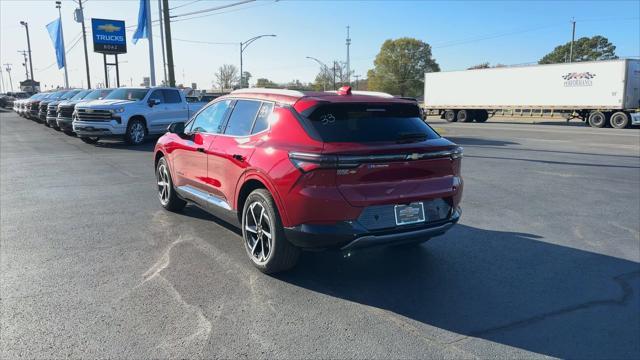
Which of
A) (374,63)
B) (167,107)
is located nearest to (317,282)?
(167,107)

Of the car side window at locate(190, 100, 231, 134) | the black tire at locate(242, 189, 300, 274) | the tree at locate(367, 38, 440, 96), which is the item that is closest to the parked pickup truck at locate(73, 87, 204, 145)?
the car side window at locate(190, 100, 231, 134)

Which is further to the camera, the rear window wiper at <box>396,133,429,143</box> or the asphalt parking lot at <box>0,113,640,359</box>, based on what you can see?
the rear window wiper at <box>396,133,429,143</box>

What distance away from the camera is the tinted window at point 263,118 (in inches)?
181

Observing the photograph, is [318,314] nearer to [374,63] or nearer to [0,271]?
[0,271]

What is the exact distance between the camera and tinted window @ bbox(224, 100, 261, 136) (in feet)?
16.0

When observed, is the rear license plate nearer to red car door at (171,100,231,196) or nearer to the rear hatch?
the rear hatch

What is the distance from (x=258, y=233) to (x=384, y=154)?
149 cm

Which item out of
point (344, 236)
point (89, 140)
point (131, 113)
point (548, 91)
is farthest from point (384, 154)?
point (548, 91)

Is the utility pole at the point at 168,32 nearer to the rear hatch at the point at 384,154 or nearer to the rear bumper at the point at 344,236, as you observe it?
the rear hatch at the point at 384,154

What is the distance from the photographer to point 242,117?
505 cm

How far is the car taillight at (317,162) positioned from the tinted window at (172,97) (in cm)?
1415

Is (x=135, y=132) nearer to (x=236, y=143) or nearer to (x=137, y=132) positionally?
(x=137, y=132)

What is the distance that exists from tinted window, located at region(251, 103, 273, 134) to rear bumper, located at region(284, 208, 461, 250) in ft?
3.63

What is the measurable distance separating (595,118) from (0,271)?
3252 centimetres
